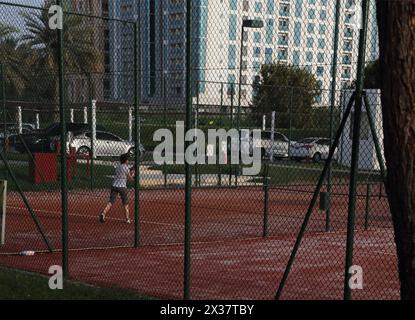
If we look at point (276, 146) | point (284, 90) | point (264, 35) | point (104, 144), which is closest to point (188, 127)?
point (264, 35)

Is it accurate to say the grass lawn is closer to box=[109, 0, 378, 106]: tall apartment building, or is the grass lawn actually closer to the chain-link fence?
the chain-link fence

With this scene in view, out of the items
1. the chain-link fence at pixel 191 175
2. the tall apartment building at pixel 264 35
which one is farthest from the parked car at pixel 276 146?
the tall apartment building at pixel 264 35

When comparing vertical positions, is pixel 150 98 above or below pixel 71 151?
above

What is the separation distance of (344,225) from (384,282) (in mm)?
5414

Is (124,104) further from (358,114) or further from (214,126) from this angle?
(358,114)

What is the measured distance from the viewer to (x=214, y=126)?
70.9ft

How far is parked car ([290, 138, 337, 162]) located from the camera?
102 ft

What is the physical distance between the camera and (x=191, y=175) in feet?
21.7

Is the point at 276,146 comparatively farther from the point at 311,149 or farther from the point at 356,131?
the point at 356,131

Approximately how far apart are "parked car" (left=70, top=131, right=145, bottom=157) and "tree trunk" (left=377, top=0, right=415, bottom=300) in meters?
20.3

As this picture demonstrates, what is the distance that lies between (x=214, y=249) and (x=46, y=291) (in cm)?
406

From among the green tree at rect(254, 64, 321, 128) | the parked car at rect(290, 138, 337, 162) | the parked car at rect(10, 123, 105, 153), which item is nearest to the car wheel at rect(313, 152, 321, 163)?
the parked car at rect(290, 138, 337, 162)
